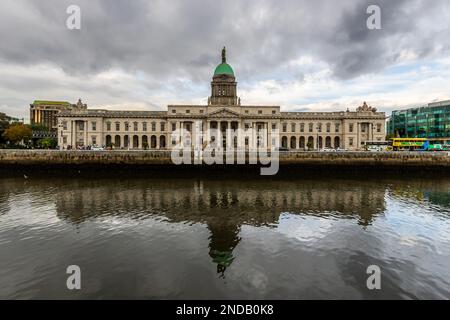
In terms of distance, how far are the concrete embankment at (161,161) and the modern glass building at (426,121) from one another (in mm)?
69108

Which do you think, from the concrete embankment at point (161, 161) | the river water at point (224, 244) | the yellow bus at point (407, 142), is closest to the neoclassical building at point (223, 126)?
the yellow bus at point (407, 142)

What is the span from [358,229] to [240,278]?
31.7ft

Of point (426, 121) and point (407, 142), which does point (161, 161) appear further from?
point (426, 121)

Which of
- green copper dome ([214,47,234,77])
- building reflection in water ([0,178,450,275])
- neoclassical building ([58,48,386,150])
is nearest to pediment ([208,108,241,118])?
neoclassical building ([58,48,386,150])

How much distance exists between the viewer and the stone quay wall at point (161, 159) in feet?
145

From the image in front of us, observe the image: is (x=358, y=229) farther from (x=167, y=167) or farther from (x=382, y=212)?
(x=167, y=167)

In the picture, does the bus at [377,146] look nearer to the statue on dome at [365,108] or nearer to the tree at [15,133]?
the statue on dome at [365,108]

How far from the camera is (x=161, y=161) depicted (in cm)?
4406

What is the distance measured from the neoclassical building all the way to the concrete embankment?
33.2 metres

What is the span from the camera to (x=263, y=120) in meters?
80.4

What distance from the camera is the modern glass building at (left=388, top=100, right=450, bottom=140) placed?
10462cm

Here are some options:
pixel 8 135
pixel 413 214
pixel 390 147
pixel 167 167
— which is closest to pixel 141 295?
pixel 413 214
